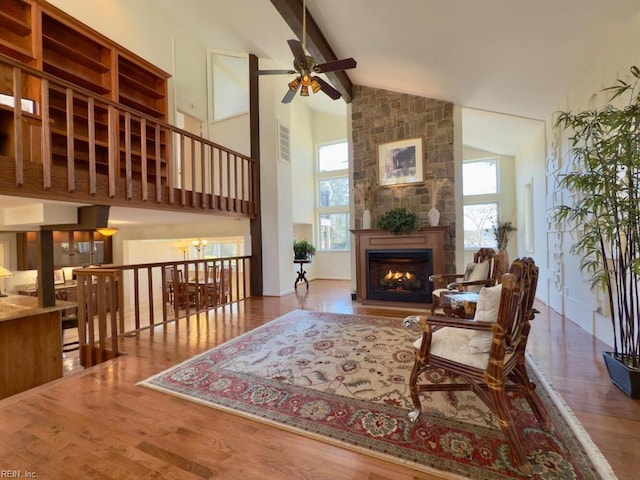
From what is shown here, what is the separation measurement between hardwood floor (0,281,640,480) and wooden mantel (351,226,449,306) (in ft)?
7.08

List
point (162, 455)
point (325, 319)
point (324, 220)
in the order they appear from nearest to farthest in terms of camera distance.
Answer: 1. point (162, 455)
2. point (325, 319)
3. point (324, 220)

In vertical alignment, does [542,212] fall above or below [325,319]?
above

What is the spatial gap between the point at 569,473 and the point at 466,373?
57 cm

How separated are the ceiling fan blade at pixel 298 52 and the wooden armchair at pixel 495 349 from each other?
2.82m

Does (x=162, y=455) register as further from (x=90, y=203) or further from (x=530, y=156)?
(x=530, y=156)

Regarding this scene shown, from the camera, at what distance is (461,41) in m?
3.16

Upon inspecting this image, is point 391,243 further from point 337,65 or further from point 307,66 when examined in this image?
point 307,66

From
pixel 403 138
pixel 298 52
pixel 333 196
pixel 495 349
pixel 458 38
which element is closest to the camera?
pixel 495 349

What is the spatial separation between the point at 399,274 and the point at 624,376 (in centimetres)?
311

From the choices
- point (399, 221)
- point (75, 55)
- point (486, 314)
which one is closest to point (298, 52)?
point (399, 221)

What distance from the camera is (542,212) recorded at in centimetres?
480

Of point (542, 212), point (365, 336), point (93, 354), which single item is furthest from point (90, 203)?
point (542, 212)

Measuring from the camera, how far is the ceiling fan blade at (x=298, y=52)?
2.91 meters

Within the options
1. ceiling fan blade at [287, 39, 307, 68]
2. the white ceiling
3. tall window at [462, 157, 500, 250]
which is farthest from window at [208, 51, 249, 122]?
tall window at [462, 157, 500, 250]
